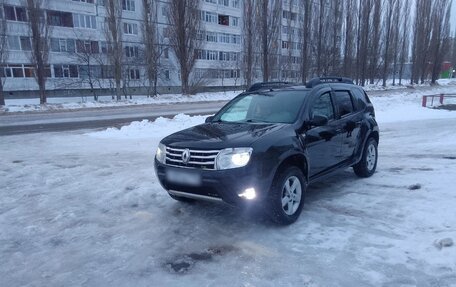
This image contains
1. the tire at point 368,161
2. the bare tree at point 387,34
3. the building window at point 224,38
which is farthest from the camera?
the building window at point 224,38

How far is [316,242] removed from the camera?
13.8ft

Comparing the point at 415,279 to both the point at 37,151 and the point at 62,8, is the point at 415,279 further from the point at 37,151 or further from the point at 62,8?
the point at 62,8

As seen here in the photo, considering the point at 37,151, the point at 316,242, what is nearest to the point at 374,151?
the point at 316,242

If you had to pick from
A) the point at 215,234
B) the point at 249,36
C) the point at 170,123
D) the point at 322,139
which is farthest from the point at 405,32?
the point at 215,234

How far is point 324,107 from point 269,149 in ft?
5.77

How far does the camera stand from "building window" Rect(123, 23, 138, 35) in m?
44.3

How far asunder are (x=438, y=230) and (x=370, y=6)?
158ft

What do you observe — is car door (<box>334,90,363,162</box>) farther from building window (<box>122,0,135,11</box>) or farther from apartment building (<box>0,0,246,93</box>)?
building window (<box>122,0,135,11</box>)

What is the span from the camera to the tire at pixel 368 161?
6637 mm

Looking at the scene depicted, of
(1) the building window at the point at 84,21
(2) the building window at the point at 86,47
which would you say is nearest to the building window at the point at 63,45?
(2) the building window at the point at 86,47

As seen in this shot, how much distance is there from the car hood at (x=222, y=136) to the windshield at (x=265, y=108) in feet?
1.00

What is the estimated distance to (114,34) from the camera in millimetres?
32531

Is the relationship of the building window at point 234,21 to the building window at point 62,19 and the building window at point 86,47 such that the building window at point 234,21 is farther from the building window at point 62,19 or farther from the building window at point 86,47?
the building window at point 62,19

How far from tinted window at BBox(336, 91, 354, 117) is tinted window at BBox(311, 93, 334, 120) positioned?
277 millimetres
